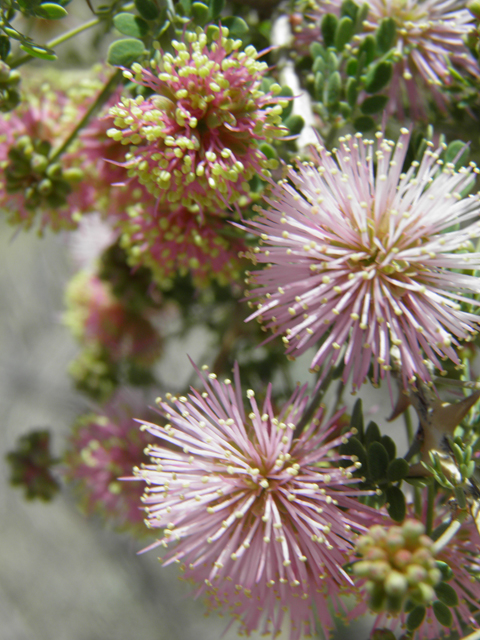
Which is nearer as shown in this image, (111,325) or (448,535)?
(448,535)

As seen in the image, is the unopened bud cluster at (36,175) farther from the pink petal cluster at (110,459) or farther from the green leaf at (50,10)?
the pink petal cluster at (110,459)

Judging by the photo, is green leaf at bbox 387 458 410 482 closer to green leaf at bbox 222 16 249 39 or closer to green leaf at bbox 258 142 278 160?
green leaf at bbox 258 142 278 160

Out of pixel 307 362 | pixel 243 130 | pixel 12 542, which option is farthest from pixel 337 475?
pixel 12 542

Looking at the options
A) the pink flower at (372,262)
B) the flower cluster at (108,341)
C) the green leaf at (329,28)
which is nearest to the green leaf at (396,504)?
the pink flower at (372,262)

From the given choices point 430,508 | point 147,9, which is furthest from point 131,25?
point 430,508

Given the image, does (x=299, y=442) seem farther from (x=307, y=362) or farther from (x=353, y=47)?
(x=307, y=362)

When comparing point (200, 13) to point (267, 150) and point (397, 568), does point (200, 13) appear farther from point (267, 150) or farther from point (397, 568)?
point (397, 568)
